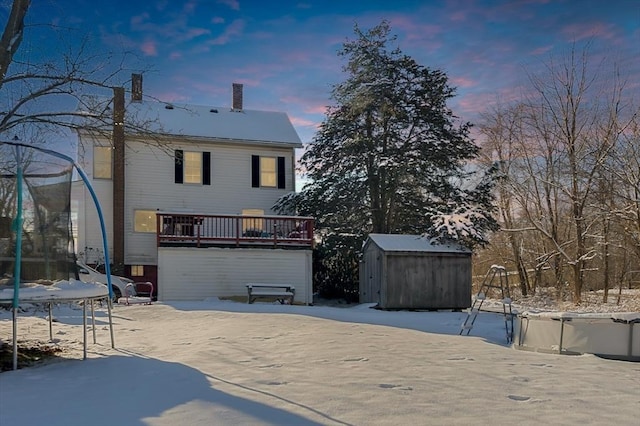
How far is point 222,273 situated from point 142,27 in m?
8.17

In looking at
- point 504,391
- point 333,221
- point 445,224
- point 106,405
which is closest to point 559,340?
point 504,391

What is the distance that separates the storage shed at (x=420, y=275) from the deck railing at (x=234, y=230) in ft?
9.37

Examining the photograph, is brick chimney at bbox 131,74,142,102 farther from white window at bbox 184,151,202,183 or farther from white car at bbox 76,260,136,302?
white car at bbox 76,260,136,302

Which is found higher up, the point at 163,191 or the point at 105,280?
the point at 163,191


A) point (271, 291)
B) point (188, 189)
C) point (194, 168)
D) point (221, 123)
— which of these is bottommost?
point (271, 291)

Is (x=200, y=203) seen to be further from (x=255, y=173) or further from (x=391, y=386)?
(x=391, y=386)

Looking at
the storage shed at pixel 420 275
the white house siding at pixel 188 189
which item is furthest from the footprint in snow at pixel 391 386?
the white house siding at pixel 188 189

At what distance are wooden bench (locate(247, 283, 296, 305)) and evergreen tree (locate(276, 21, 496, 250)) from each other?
583cm

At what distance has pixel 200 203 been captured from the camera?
2242cm

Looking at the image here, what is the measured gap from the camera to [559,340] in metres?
9.25

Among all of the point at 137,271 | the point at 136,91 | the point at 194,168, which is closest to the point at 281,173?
the point at 194,168

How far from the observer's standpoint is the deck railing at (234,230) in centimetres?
1805

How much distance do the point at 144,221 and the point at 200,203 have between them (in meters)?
2.25

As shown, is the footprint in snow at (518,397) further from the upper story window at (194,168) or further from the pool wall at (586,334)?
the upper story window at (194,168)
